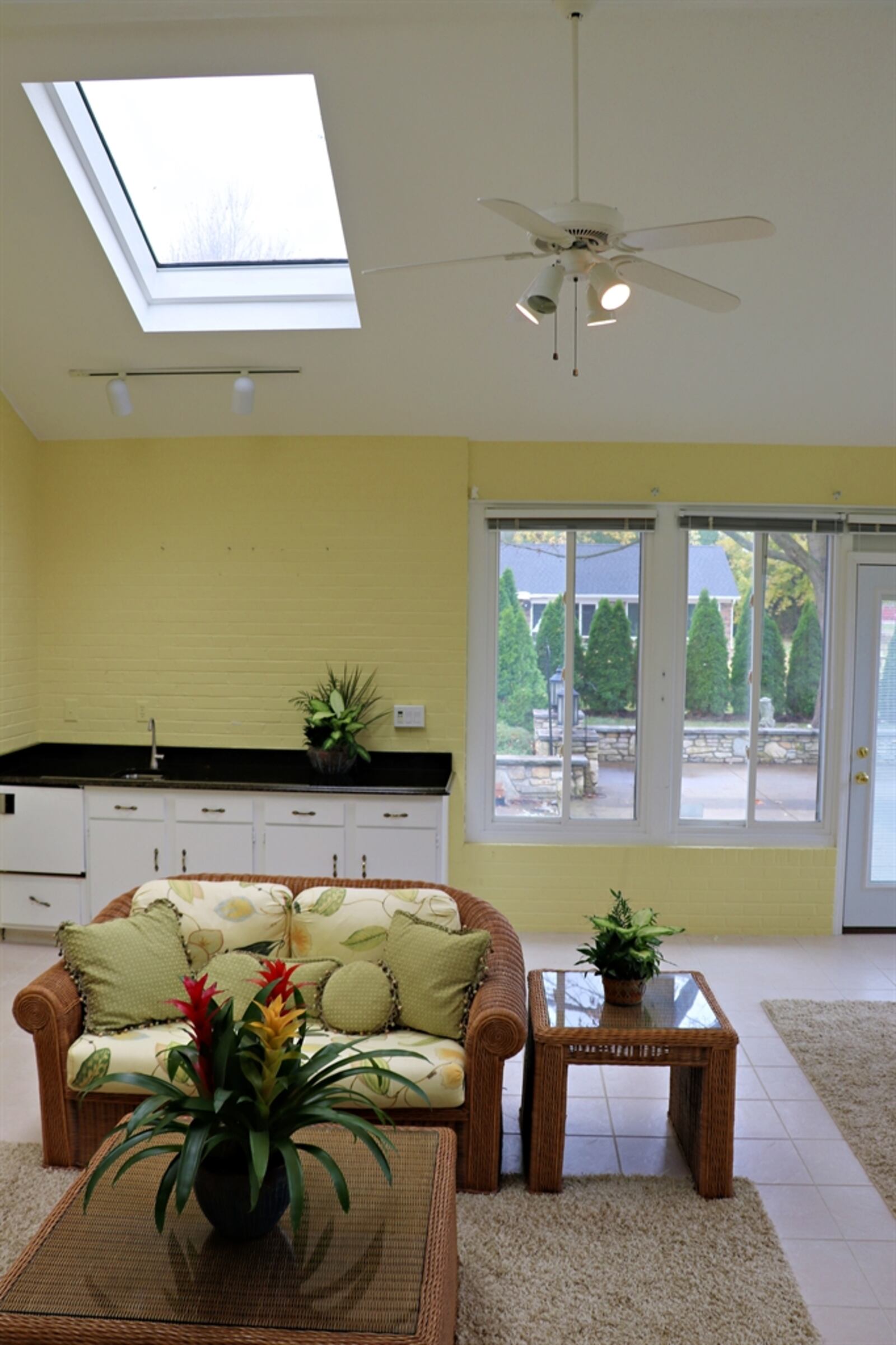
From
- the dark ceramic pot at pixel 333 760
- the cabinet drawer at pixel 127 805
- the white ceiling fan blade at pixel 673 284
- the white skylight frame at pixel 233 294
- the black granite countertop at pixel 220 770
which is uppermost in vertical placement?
the white skylight frame at pixel 233 294

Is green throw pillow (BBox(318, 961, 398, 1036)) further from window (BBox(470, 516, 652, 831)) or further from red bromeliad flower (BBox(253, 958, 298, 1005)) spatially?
window (BBox(470, 516, 652, 831))

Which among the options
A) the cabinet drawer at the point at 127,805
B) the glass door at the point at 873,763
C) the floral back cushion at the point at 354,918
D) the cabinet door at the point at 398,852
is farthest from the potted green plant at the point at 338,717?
the glass door at the point at 873,763

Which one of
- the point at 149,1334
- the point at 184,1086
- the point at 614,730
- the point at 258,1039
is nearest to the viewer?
the point at 149,1334

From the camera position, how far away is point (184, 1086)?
2.88 metres

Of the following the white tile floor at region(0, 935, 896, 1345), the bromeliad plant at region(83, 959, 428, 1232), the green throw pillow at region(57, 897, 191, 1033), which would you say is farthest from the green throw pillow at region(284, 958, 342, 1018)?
the bromeliad plant at region(83, 959, 428, 1232)

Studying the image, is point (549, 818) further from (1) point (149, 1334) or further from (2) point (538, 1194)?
(1) point (149, 1334)

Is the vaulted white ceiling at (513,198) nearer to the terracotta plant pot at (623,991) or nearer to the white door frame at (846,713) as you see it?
the white door frame at (846,713)

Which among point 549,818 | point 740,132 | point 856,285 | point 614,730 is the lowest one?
point 549,818

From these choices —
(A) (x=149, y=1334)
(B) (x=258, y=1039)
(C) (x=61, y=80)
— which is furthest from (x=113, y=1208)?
(C) (x=61, y=80)

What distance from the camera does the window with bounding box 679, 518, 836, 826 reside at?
549 cm

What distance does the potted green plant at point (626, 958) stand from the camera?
3.18m

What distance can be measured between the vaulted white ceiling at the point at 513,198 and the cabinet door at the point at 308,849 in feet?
6.97

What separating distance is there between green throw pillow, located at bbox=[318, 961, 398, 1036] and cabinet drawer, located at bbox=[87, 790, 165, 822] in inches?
79.5

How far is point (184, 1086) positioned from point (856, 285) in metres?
4.02
